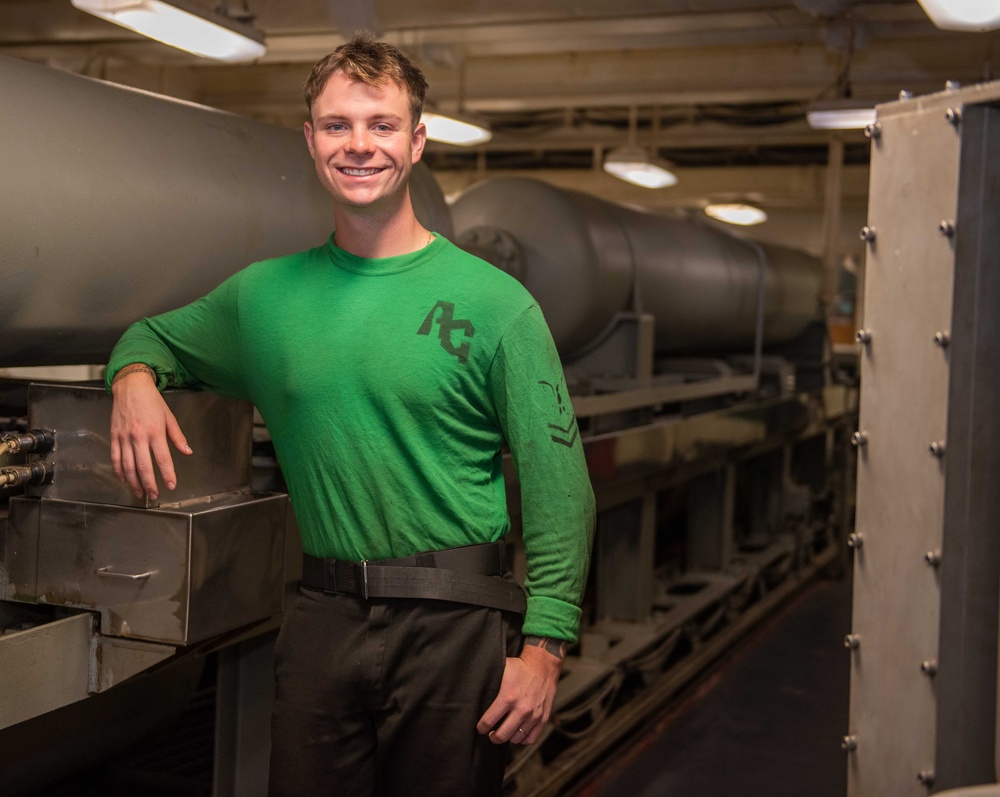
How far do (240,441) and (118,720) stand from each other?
63 centimetres

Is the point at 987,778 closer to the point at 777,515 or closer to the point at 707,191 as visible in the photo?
the point at 777,515

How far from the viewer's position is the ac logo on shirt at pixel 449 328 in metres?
1.31

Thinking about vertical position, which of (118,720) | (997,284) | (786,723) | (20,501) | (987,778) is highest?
(997,284)

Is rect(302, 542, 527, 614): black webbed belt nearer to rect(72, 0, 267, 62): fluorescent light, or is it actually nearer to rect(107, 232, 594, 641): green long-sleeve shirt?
rect(107, 232, 594, 641): green long-sleeve shirt

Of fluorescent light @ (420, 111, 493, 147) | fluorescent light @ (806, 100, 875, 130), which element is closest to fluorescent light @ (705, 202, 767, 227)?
fluorescent light @ (420, 111, 493, 147)

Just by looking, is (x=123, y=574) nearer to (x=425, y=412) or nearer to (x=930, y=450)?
(x=425, y=412)

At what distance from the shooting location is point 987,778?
1.17 metres

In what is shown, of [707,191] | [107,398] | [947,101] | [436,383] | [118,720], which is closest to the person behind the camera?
[947,101]

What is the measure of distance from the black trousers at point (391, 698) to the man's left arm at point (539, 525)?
0.05m

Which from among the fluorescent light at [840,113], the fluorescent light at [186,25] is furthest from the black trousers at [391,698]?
the fluorescent light at [840,113]

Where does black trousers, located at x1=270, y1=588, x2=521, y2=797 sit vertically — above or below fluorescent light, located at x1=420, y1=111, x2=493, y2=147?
below

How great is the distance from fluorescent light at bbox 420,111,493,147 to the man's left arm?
3.25m

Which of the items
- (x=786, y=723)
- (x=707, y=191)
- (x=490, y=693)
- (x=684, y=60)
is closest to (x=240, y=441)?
(x=490, y=693)

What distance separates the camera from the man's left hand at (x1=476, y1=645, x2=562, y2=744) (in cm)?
129
